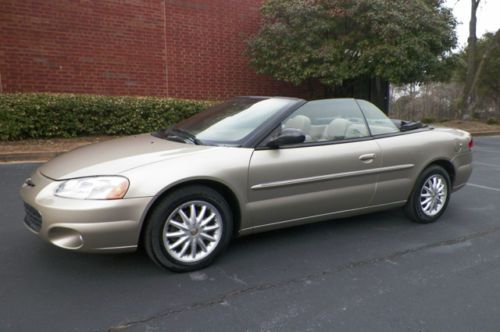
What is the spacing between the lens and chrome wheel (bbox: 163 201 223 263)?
10.1ft

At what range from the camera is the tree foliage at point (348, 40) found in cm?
1156

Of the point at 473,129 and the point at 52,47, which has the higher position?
the point at 52,47

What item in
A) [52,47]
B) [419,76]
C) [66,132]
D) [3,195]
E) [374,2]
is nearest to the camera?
[3,195]

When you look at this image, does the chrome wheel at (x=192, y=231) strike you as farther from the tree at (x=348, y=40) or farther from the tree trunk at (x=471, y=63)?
the tree trunk at (x=471, y=63)

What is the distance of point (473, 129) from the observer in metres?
17.0

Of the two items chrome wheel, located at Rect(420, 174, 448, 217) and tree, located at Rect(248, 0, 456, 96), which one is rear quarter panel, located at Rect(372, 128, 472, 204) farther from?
tree, located at Rect(248, 0, 456, 96)

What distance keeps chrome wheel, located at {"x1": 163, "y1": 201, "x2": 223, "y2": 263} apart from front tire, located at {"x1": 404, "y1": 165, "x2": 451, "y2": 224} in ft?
7.41

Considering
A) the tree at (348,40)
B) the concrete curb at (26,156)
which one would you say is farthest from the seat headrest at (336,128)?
the tree at (348,40)

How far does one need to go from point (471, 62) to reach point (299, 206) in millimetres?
18751

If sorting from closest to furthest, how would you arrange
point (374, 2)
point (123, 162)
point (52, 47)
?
point (123, 162) < point (52, 47) < point (374, 2)

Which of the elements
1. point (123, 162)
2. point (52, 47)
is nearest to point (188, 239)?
point (123, 162)

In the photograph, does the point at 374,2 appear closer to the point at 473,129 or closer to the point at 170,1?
the point at 170,1

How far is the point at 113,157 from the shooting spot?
322 cm

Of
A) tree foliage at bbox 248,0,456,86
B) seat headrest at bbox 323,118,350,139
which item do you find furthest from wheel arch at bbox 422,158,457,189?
tree foliage at bbox 248,0,456,86
